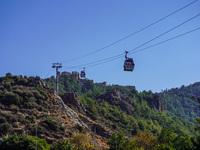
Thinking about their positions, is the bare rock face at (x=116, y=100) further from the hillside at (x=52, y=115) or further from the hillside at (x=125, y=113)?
the hillside at (x=52, y=115)

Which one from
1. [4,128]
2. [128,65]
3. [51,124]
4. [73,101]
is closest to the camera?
[128,65]

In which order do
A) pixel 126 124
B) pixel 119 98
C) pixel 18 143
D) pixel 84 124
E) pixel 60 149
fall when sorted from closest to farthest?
pixel 18 143
pixel 60 149
pixel 84 124
pixel 126 124
pixel 119 98

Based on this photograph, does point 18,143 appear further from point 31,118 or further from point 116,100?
point 116,100

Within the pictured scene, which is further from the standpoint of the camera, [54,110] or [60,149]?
[54,110]

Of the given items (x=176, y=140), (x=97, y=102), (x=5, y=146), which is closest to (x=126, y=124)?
(x=97, y=102)

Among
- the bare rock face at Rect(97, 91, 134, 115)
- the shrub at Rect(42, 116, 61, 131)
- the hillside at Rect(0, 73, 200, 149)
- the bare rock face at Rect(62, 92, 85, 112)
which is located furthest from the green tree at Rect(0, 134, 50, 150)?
the bare rock face at Rect(97, 91, 134, 115)

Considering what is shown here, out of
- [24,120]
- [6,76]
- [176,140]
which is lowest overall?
[176,140]

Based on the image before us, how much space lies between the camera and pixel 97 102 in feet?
445

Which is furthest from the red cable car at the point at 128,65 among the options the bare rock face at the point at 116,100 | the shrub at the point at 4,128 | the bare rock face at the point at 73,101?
the bare rock face at the point at 116,100

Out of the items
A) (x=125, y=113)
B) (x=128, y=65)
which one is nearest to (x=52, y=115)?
(x=128, y=65)

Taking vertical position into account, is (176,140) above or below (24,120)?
below

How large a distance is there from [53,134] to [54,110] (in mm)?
13107

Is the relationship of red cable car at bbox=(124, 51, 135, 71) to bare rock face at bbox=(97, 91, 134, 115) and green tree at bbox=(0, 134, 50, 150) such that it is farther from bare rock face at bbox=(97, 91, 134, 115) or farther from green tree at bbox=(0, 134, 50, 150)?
bare rock face at bbox=(97, 91, 134, 115)

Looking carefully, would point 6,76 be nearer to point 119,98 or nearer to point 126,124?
point 126,124
